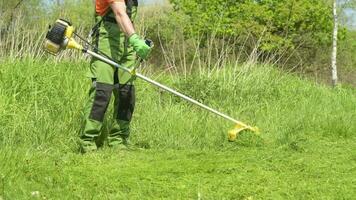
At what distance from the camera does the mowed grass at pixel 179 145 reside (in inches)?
142

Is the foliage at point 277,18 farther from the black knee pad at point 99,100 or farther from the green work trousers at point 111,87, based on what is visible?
the black knee pad at point 99,100

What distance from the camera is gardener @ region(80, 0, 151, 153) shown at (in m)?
4.56

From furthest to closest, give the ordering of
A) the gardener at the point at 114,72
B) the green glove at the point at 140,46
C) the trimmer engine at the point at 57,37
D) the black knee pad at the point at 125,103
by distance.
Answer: the black knee pad at the point at 125,103, the trimmer engine at the point at 57,37, the gardener at the point at 114,72, the green glove at the point at 140,46

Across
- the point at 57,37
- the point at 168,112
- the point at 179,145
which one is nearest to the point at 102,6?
the point at 57,37

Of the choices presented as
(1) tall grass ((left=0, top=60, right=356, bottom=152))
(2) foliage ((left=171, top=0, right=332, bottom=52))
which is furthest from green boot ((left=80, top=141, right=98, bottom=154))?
(2) foliage ((left=171, top=0, right=332, bottom=52))

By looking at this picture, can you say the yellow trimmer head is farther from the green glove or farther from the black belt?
the black belt

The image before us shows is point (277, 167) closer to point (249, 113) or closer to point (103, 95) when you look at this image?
point (103, 95)

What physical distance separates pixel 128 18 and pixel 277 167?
5.78ft

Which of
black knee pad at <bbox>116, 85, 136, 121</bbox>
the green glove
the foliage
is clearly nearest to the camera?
the green glove

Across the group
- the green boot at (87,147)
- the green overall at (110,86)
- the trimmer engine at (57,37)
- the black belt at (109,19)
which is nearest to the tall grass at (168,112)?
the green boot at (87,147)

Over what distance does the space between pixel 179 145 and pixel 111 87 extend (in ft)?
Answer: 2.91

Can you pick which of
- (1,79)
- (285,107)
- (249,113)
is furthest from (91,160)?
(285,107)

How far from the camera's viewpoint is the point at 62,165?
13.7ft

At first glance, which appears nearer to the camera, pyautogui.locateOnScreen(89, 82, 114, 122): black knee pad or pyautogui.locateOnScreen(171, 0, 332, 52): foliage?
pyautogui.locateOnScreen(89, 82, 114, 122): black knee pad
